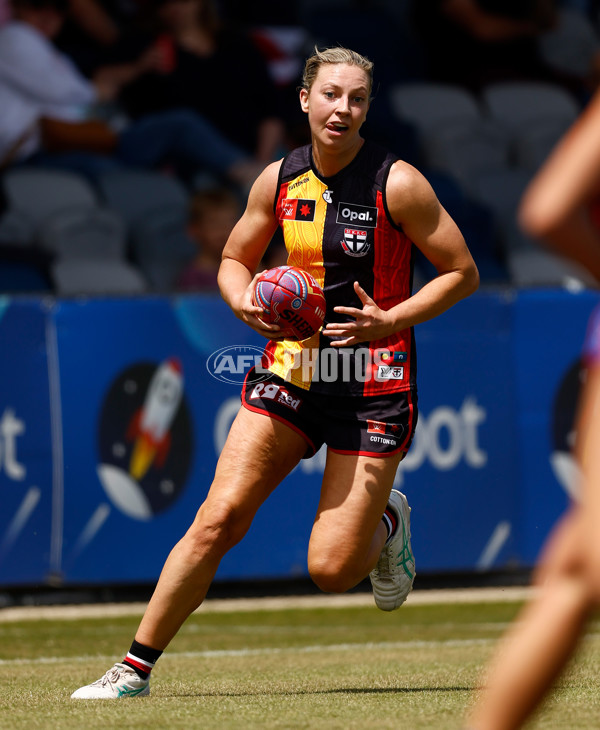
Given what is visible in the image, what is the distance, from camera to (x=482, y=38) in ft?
45.5

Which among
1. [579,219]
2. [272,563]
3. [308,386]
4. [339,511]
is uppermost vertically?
[579,219]

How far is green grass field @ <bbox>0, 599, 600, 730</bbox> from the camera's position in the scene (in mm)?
4398

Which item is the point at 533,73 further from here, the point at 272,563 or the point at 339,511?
the point at 339,511

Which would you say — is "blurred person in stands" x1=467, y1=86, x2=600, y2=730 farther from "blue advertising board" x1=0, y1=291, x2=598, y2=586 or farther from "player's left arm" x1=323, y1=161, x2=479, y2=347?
"blue advertising board" x1=0, y1=291, x2=598, y2=586

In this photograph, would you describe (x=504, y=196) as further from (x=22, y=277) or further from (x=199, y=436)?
(x=199, y=436)

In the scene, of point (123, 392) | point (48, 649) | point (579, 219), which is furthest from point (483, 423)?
point (579, 219)

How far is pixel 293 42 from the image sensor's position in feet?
45.7

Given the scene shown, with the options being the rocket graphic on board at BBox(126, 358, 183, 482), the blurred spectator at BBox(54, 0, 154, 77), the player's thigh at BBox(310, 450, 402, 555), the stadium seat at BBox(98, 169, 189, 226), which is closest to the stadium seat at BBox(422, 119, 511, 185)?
the stadium seat at BBox(98, 169, 189, 226)

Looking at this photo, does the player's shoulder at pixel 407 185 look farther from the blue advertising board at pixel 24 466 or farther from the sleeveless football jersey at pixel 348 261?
the blue advertising board at pixel 24 466

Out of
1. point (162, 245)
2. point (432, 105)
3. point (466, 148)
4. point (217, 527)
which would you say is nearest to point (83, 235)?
point (162, 245)

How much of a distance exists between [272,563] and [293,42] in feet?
23.0

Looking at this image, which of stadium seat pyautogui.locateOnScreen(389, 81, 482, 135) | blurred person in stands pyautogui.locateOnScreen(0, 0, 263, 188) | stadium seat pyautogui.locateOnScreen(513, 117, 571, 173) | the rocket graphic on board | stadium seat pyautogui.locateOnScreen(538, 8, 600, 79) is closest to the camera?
the rocket graphic on board

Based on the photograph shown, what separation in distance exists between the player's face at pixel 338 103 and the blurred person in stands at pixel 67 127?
22.5ft

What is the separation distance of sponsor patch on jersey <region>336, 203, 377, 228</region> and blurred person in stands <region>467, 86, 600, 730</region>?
7.15 feet
